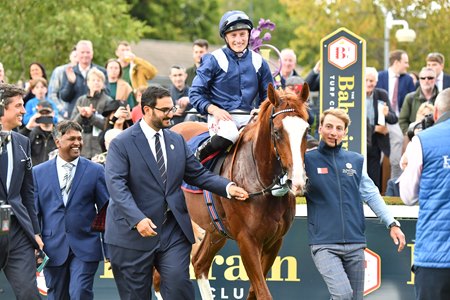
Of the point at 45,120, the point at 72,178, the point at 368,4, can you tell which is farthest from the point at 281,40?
the point at 72,178

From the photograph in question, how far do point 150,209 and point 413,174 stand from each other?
2.29 meters

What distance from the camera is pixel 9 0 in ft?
74.9

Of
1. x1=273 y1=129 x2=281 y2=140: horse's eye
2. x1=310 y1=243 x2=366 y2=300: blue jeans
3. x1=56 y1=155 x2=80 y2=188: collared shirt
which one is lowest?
x1=310 y1=243 x2=366 y2=300: blue jeans

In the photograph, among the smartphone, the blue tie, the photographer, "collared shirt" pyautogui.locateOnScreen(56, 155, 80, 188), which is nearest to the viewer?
the blue tie

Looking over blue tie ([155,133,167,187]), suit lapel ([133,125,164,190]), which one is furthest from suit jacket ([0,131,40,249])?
blue tie ([155,133,167,187])

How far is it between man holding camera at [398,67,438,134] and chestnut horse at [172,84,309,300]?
5.51 m

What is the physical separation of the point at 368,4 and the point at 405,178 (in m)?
27.1

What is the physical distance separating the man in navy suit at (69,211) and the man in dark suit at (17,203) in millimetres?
830

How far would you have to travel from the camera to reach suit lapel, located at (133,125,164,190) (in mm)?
9193

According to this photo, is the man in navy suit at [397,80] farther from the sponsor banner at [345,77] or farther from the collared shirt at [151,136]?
the collared shirt at [151,136]

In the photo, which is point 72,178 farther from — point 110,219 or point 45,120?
point 45,120

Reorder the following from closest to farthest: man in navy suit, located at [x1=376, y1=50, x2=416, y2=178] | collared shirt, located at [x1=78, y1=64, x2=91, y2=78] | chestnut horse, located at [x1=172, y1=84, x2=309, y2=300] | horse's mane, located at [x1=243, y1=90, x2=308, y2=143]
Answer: chestnut horse, located at [x1=172, y1=84, x2=309, y2=300] < horse's mane, located at [x1=243, y1=90, x2=308, y2=143] < collared shirt, located at [x1=78, y1=64, x2=91, y2=78] < man in navy suit, located at [x1=376, y1=50, x2=416, y2=178]

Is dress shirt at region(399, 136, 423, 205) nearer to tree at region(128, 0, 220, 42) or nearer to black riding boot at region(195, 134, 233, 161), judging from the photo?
black riding boot at region(195, 134, 233, 161)

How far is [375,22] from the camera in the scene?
35.9 metres
